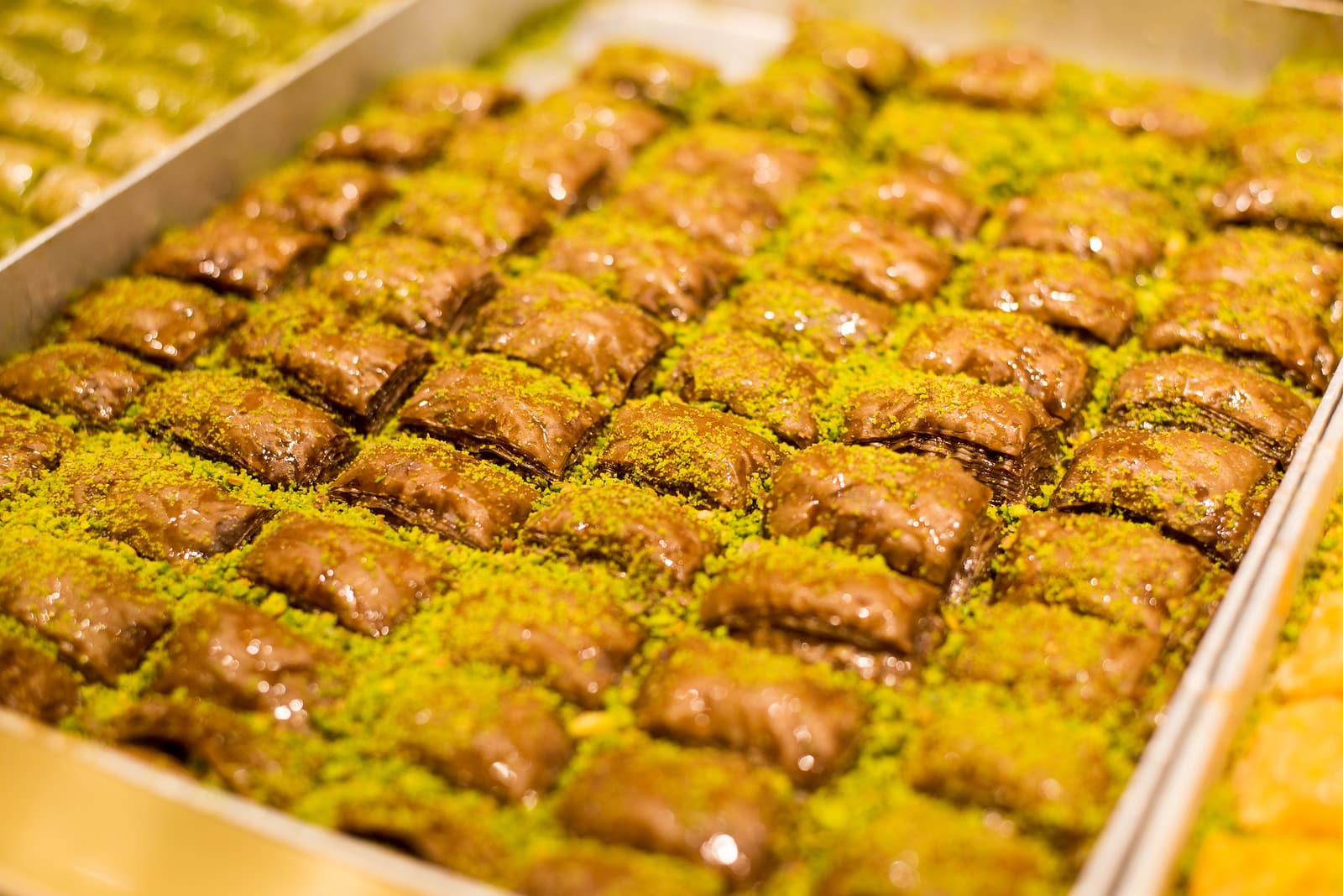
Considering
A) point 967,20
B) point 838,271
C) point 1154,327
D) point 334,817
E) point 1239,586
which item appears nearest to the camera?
point 334,817

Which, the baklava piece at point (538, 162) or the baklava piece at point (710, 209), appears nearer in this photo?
the baklava piece at point (710, 209)

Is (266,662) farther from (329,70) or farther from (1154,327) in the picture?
(329,70)

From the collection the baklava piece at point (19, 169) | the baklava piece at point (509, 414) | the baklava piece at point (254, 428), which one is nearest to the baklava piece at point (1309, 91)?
the baklava piece at point (509, 414)

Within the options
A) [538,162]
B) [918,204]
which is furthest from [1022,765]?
[538,162]

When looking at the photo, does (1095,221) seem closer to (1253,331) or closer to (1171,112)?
(1253,331)

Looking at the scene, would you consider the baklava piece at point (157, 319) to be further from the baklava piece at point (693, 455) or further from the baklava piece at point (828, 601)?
the baklava piece at point (828, 601)

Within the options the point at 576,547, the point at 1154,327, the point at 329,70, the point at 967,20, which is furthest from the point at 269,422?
the point at 967,20

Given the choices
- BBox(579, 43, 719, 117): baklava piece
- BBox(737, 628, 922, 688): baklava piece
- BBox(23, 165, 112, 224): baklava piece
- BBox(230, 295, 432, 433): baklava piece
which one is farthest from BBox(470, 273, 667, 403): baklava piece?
BBox(23, 165, 112, 224): baklava piece
